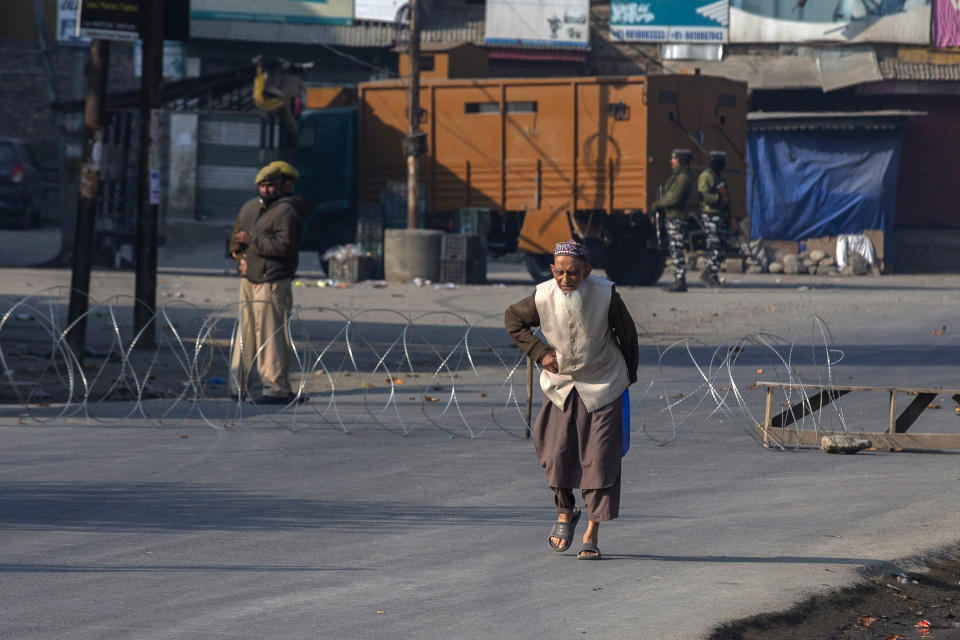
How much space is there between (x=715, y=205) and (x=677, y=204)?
2.41ft

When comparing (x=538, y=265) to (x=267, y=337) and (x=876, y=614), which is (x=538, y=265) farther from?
(x=876, y=614)

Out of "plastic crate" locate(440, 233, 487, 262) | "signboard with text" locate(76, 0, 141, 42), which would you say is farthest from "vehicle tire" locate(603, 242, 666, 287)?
"signboard with text" locate(76, 0, 141, 42)

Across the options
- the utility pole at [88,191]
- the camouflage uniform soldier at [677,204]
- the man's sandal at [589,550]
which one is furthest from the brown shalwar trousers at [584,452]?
the camouflage uniform soldier at [677,204]

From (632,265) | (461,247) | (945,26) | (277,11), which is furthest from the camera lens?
(277,11)

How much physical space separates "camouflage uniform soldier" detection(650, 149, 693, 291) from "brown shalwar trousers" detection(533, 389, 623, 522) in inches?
636

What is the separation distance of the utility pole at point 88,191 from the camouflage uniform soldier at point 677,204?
10947 millimetres

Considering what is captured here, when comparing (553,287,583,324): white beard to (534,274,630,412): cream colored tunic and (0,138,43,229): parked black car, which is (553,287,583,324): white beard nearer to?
A: (534,274,630,412): cream colored tunic

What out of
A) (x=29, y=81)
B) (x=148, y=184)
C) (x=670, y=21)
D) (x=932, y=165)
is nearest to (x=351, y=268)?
(x=148, y=184)

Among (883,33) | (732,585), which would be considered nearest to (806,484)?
(732,585)

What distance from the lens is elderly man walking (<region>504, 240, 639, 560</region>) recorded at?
6602 mm

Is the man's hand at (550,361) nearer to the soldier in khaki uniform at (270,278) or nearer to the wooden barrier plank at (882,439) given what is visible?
the wooden barrier plank at (882,439)

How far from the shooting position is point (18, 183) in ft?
106

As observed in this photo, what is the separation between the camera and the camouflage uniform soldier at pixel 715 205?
2286 cm

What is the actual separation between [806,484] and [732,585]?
2691 mm
